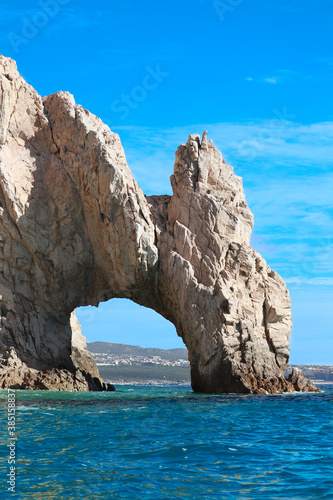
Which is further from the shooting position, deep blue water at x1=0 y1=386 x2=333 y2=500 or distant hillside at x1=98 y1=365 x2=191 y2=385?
distant hillside at x1=98 y1=365 x2=191 y2=385

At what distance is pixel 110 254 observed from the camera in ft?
124

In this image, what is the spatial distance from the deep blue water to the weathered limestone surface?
33.3 ft

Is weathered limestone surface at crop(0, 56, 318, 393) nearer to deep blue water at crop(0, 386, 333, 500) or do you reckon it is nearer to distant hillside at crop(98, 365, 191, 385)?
deep blue water at crop(0, 386, 333, 500)

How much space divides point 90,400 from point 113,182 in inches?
518

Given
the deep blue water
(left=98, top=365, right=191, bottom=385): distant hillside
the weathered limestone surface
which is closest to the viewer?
the deep blue water

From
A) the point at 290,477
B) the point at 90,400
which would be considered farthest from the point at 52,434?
the point at 90,400

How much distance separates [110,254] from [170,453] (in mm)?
23435

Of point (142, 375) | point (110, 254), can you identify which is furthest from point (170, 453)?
point (142, 375)

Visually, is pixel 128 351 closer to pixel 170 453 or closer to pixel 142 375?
pixel 142 375

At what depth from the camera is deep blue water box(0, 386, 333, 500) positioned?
11930mm

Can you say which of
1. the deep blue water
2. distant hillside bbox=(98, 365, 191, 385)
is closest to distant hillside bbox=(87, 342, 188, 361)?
distant hillside bbox=(98, 365, 191, 385)

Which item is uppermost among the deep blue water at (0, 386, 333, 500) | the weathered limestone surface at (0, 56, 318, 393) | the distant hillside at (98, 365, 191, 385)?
the weathered limestone surface at (0, 56, 318, 393)

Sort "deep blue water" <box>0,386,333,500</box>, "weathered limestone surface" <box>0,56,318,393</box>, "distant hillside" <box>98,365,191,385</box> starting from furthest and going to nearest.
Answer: "distant hillside" <box>98,365,191,385</box>
"weathered limestone surface" <box>0,56,318,393</box>
"deep blue water" <box>0,386,333,500</box>

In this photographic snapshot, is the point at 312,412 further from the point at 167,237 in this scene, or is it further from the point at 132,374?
the point at 132,374
